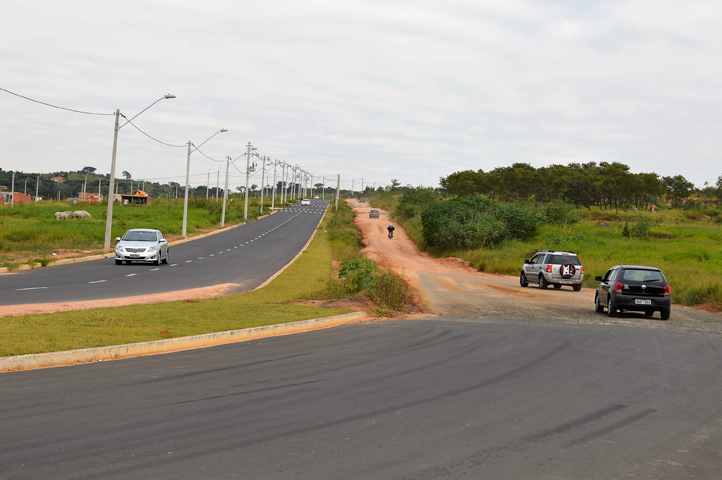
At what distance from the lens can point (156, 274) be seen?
96.7ft

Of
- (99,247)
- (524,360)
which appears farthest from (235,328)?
(99,247)

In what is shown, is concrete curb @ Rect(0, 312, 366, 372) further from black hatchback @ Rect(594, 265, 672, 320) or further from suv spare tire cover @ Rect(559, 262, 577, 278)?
suv spare tire cover @ Rect(559, 262, 577, 278)

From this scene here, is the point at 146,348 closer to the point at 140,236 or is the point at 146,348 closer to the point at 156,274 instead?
the point at 156,274

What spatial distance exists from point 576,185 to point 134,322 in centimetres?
8837

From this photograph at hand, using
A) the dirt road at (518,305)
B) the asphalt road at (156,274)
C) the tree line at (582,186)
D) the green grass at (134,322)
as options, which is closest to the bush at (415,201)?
the tree line at (582,186)

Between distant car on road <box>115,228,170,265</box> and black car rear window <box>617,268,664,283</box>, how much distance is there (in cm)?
2292

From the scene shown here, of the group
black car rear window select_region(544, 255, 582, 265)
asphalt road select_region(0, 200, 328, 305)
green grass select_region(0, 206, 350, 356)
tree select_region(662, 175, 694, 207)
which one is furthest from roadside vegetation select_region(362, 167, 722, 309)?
tree select_region(662, 175, 694, 207)

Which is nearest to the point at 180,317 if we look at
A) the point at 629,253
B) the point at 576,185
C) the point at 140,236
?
the point at 140,236

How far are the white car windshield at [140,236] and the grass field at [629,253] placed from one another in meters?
21.6

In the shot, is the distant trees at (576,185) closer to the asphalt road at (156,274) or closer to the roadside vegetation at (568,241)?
the roadside vegetation at (568,241)

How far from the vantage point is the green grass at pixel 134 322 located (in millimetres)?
10930

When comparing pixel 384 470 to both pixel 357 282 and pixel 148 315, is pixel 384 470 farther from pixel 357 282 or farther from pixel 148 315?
pixel 357 282

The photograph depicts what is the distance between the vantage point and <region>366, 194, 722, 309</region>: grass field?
29.4 m

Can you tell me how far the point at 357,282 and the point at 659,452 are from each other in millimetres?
15211
